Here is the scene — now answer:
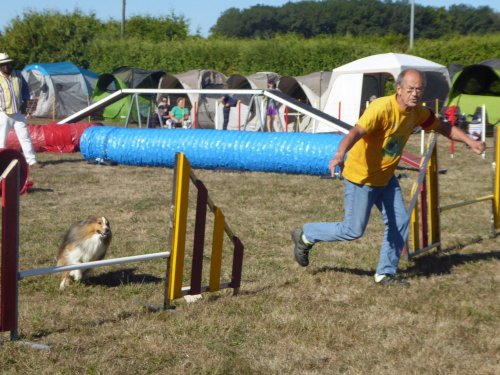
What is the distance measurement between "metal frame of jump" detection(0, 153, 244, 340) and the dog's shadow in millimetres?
804

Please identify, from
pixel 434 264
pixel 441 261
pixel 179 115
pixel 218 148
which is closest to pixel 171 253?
pixel 434 264

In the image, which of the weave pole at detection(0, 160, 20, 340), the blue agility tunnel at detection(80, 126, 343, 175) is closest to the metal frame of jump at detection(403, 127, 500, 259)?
the weave pole at detection(0, 160, 20, 340)

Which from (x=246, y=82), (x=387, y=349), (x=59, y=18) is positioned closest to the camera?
(x=387, y=349)

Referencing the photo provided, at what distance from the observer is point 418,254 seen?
6.73 m

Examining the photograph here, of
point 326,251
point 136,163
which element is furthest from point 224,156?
point 326,251

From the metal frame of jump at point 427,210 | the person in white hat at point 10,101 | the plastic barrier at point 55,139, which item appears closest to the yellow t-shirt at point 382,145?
the metal frame of jump at point 427,210

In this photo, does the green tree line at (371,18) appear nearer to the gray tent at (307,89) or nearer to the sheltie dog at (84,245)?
the gray tent at (307,89)

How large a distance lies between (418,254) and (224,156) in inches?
261

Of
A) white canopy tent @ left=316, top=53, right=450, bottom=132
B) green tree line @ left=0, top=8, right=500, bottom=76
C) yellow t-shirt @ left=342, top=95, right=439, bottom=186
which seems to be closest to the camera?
yellow t-shirt @ left=342, top=95, right=439, bottom=186

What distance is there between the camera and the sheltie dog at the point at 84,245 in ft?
19.0

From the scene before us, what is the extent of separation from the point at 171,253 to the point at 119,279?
1.33m

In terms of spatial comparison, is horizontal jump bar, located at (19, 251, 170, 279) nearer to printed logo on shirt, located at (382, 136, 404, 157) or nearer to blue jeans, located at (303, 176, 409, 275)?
blue jeans, located at (303, 176, 409, 275)

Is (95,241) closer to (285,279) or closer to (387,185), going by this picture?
(285,279)

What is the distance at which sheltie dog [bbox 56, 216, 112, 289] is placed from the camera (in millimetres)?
5805
